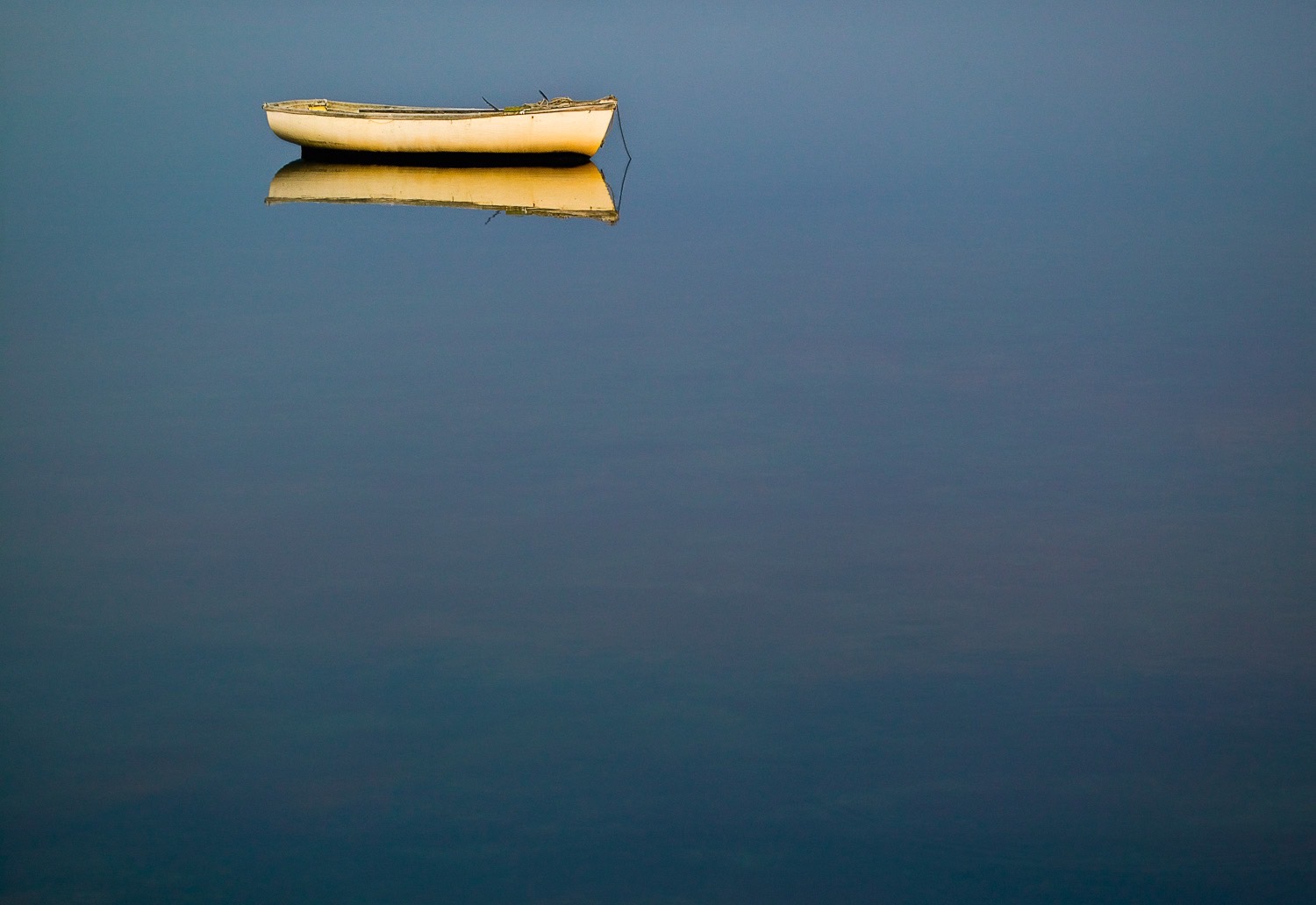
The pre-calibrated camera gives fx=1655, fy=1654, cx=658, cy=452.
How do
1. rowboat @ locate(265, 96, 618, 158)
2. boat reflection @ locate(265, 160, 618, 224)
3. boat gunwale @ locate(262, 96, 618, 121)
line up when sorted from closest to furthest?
boat reflection @ locate(265, 160, 618, 224) < boat gunwale @ locate(262, 96, 618, 121) < rowboat @ locate(265, 96, 618, 158)

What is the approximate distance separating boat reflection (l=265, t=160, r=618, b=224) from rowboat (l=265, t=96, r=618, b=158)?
0.39 metres

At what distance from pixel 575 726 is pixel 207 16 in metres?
43.4

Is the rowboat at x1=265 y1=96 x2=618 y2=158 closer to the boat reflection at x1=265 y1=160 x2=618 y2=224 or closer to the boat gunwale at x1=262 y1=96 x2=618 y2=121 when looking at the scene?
the boat gunwale at x1=262 y1=96 x2=618 y2=121

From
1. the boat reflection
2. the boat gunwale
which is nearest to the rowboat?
the boat gunwale

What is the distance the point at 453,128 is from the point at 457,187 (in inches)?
56.7

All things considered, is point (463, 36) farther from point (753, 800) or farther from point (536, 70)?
point (753, 800)

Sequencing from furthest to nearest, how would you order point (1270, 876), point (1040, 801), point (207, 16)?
point (207, 16) → point (1040, 801) → point (1270, 876)

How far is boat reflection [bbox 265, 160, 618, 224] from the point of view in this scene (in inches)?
1116

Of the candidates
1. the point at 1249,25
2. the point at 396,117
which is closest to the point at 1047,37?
the point at 1249,25

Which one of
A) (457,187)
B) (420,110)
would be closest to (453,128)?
(457,187)

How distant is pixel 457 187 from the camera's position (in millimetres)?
30156

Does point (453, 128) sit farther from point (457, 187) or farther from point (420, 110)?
point (420, 110)

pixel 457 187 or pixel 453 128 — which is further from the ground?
pixel 453 128

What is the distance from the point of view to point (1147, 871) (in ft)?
33.7
